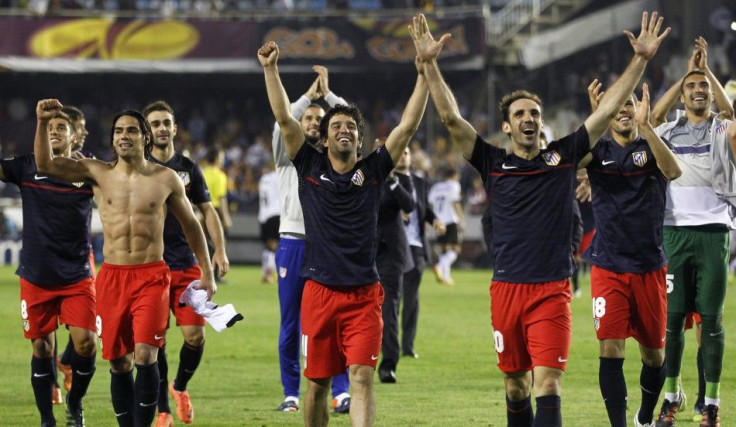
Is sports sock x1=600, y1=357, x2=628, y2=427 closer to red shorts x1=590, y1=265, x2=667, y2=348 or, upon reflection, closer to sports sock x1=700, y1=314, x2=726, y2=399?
red shorts x1=590, y1=265, x2=667, y2=348

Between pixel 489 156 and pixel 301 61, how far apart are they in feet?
99.3

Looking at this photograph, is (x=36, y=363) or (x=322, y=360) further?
(x=36, y=363)

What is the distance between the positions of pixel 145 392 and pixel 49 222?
70.8 inches

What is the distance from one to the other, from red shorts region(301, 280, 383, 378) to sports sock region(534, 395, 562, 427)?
1129 millimetres

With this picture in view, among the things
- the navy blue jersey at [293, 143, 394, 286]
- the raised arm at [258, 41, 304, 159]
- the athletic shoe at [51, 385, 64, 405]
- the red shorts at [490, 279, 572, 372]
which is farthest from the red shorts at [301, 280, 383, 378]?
the athletic shoe at [51, 385, 64, 405]

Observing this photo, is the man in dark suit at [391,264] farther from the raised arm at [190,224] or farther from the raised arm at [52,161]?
the raised arm at [52,161]

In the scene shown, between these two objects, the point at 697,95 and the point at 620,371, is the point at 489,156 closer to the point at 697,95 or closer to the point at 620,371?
the point at 620,371

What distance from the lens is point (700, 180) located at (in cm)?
1030

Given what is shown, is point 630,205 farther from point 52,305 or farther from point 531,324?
point 52,305

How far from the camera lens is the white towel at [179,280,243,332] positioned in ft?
29.1

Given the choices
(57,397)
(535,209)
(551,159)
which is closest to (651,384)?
(535,209)

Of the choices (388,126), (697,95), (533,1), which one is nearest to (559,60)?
(533,1)

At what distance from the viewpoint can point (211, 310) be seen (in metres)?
9.17

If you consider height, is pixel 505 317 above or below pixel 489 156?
below
